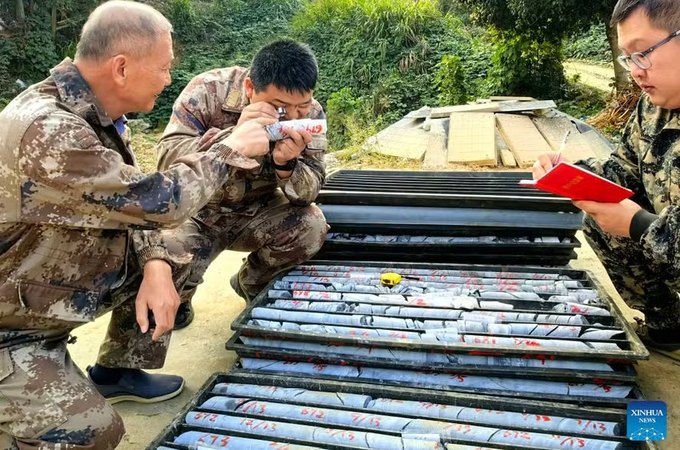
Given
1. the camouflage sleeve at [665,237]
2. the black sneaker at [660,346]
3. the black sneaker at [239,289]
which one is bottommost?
the black sneaker at [239,289]

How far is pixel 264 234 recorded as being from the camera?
290 centimetres

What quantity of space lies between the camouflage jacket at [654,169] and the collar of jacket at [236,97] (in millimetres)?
1665

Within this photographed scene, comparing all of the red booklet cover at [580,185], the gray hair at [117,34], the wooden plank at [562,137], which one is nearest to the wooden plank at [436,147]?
the wooden plank at [562,137]

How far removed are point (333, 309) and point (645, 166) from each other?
1.45 m

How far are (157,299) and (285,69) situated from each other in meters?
1.11

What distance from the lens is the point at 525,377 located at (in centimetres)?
208

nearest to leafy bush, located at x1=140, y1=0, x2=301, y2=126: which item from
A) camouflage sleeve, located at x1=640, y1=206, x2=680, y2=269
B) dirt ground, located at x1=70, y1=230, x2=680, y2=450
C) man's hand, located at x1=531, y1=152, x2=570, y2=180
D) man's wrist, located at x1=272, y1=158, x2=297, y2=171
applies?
dirt ground, located at x1=70, y1=230, x2=680, y2=450

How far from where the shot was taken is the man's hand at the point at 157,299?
207cm

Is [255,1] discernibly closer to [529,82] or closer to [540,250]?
[529,82]

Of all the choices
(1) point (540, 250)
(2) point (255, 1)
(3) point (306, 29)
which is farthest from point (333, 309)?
(2) point (255, 1)

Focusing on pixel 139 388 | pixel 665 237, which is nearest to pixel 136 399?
pixel 139 388

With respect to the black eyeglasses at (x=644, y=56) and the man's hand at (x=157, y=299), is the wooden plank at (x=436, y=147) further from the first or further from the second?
the man's hand at (x=157, y=299)

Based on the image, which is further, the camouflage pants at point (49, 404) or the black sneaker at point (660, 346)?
the black sneaker at point (660, 346)

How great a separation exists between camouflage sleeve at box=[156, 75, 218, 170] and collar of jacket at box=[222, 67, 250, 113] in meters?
0.07
